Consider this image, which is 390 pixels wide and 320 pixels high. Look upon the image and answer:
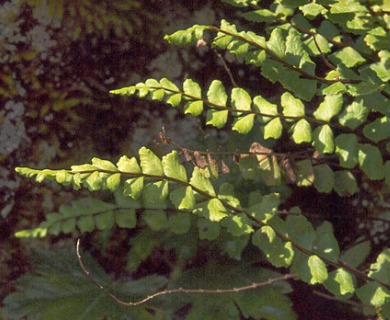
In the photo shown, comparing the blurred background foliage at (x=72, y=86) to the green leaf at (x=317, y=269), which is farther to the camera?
the blurred background foliage at (x=72, y=86)

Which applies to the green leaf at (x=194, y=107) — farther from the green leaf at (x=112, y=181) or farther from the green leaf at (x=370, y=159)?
the green leaf at (x=370, y=159)

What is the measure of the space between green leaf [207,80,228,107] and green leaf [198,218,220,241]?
0.33 metres

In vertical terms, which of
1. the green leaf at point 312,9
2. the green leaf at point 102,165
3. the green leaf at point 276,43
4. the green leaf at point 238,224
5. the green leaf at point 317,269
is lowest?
the green leaf at point 317,269

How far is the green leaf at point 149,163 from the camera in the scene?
129 cm

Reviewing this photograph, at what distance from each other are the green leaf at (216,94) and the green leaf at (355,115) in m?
0.27

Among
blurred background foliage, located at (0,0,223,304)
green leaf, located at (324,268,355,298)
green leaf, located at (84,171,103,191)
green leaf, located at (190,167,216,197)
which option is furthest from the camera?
blurred background foliage, located at (0,0,223,304)

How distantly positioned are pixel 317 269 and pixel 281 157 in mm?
346

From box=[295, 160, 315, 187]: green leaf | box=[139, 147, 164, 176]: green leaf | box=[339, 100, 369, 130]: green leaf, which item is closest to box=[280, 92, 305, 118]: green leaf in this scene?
box=[339, 100, 369, 130]: green leaf

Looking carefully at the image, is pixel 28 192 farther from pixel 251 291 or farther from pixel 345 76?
pixel 345 76

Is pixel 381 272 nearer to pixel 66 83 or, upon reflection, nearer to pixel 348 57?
pixel 348 57

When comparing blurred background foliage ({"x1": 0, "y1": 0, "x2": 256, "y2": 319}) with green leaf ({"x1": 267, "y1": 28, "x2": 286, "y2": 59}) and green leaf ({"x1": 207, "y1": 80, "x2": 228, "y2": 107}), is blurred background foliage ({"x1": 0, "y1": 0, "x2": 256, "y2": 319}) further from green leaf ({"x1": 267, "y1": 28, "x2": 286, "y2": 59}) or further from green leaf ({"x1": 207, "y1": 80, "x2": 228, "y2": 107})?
green leaf ({"x1": 267, "y1": 28, "x2": 286, "y2": 59})

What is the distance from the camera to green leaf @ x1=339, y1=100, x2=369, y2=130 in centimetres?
146

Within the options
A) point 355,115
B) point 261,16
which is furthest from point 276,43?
point 355,115

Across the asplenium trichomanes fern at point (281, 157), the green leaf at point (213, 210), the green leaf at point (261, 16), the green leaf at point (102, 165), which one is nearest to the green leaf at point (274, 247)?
the asplenium trichomanes fern at point (281, 157)
